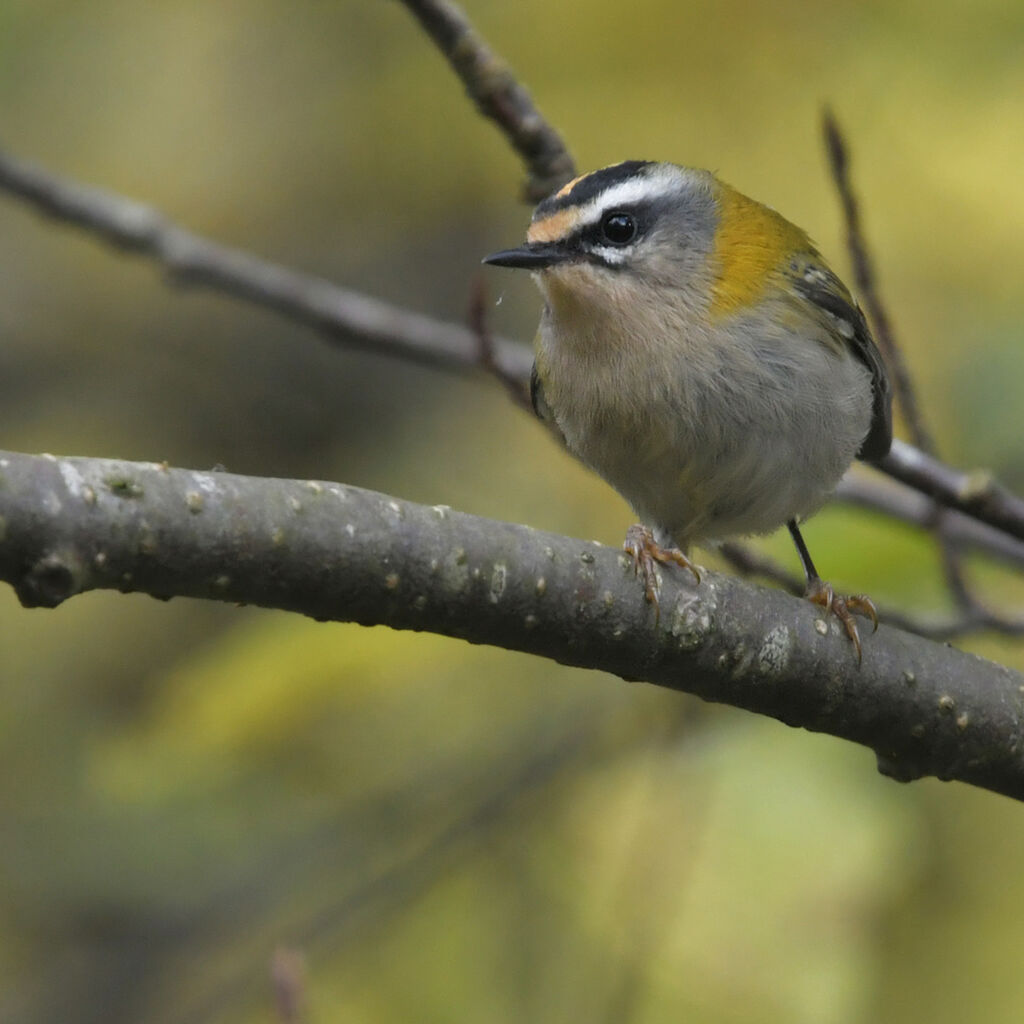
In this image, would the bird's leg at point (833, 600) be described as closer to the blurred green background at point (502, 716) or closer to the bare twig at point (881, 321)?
the blurred green background at point (502, 716)

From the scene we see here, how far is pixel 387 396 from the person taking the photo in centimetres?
816

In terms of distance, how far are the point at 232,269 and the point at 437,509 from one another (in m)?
2.36

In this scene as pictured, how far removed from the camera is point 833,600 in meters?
3.21

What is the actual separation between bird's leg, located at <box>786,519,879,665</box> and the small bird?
0.06ft

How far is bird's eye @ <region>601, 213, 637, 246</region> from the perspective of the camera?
3.88m

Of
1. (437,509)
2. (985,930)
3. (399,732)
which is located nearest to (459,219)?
(399,732)

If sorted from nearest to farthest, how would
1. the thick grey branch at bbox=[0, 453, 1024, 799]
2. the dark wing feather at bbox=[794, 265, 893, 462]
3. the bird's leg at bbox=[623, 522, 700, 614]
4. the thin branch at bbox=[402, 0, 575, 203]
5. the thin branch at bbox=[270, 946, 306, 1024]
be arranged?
the thick grey branch at bbox=[0, 453, 1024, 799]
the bird's leg at bbox=[623, 522, 700, 614]
the thin branch at bbox=[270, 946, 306, 1024]
the thin branch at bbox=[402, 0, 575, 203]
the dark wing feather at bbox=[794, 265, 893, 462]

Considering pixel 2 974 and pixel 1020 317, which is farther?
pixel 2 974

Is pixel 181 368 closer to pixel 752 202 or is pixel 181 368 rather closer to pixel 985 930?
pixel 752 202

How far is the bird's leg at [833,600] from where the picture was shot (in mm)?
2834

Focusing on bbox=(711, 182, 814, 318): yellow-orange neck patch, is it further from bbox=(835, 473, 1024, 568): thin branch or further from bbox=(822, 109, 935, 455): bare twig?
bbox=(835, 473, 1024, 568): thin branch

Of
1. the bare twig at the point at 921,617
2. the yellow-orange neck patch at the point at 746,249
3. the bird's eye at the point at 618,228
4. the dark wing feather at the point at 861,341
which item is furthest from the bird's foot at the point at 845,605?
the bird's eye at the point at 618,228

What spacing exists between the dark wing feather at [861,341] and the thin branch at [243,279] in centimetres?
96

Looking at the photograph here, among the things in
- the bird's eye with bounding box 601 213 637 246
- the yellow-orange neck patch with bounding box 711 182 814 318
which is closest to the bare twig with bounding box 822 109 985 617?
the yellow-orange neck patch with bounding box 711 182 814 318
